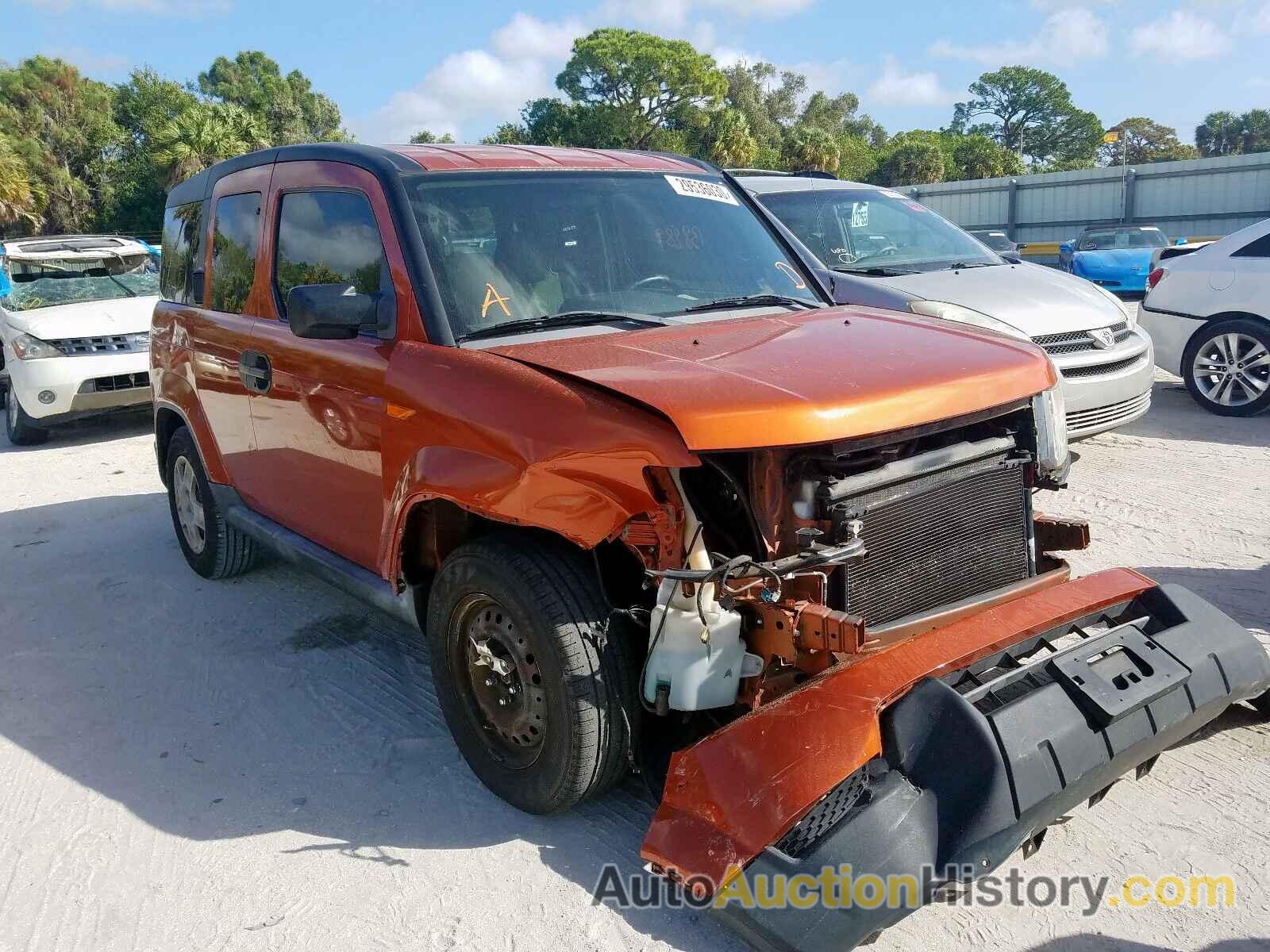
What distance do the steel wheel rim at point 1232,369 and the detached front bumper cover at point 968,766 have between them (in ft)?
20.8

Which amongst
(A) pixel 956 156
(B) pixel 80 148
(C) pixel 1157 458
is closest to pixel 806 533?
(C) pixel 1157 458

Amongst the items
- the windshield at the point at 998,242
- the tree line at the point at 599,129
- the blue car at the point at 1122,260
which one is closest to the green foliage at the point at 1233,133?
the tree line at the point at 599,129

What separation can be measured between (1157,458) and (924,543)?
4991 millimetres

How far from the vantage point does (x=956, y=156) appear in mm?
66125

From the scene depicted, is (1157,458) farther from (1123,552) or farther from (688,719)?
(688,719)

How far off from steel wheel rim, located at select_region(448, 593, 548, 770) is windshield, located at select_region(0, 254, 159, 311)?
28.8 feet

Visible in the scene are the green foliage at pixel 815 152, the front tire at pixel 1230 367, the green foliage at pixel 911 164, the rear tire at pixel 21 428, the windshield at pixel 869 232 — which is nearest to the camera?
the windshield at pixel 869 232

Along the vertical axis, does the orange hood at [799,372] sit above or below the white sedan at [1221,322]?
above

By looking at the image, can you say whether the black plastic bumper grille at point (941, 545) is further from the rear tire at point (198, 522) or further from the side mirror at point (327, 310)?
the rear tire at point (198, 522)

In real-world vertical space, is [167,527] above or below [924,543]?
below

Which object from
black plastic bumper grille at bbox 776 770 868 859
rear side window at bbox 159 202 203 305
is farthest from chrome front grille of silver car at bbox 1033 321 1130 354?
rear side window at bbox 159 202 203 305

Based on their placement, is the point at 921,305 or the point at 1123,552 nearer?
the point at 1123,552

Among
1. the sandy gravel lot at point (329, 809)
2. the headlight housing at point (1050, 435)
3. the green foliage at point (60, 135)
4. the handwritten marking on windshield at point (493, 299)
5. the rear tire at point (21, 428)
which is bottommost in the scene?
the sandy gravel lot at point (329, 809)

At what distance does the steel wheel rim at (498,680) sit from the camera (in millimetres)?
3027
